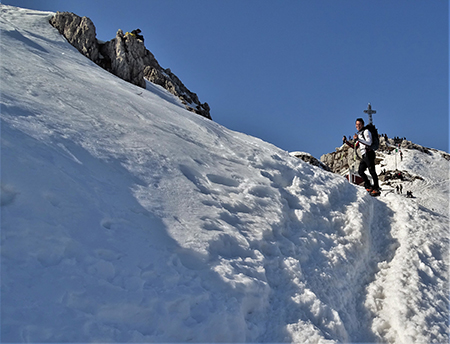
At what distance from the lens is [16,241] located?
3.64m

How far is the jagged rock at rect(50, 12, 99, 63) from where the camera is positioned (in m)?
24.7

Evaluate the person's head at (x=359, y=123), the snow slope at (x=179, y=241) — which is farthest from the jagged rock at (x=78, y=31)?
the person's head at (x=359, y=123)

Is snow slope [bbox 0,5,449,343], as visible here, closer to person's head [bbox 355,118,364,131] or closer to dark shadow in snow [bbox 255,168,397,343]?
dark shadow in snow [bbox 255,168,397,343]

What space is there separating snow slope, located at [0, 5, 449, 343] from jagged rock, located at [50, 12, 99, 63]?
55.4 ft

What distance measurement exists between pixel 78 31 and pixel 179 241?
2579 centimetres

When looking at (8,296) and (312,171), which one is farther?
(312,171)

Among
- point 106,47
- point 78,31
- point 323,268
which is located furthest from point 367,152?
point 106,47

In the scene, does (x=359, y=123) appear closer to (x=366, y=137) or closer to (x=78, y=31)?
(x=366, y=137)

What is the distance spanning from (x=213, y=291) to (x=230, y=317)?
43 cm

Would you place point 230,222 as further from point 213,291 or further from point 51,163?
point 51,163

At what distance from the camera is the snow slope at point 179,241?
3.62 m

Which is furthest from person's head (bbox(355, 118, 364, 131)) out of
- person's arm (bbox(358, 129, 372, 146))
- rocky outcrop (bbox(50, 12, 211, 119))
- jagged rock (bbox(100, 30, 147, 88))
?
jagged rock (bbox(100, 30, 147, 88))

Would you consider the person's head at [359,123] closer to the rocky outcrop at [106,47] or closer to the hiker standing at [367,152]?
the hiker standing at [367,152]

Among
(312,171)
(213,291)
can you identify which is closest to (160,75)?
(312,171)
